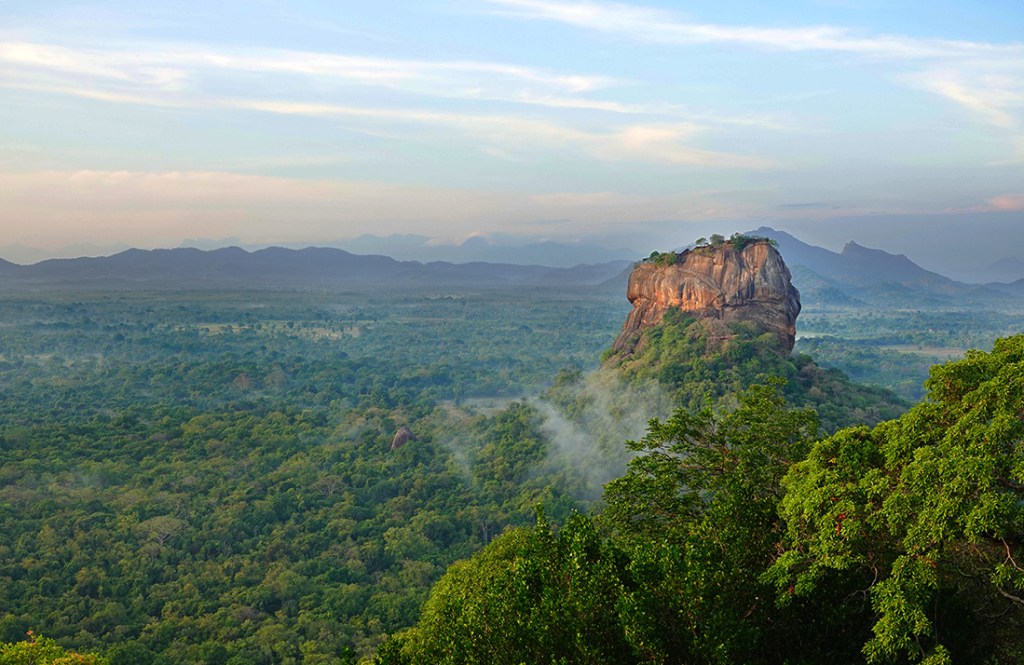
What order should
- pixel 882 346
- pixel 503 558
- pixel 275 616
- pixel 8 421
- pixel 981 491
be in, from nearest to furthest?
1. pixel 981 491
2. pixel 503 558
3. pixel 275 616
4. pixel 8 421
5. pixel 882 346

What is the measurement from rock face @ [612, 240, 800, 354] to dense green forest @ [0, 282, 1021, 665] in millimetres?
1856

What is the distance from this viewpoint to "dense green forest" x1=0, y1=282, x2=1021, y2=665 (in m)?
12.7

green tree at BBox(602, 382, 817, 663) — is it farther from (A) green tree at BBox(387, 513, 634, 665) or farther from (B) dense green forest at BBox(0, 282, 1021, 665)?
(A) green tree at BBox(387, 513, 634, 665)

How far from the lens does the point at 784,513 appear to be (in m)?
13.9

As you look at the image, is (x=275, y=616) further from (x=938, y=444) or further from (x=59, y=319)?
(x=59, y=319)

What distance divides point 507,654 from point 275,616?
1139 inches

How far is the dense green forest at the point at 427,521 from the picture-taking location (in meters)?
12.7

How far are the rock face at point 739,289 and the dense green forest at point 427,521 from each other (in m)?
1.86

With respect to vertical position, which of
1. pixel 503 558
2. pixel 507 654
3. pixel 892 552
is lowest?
pixel 503 558

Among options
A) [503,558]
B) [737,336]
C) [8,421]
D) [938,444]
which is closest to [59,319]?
[8,421]

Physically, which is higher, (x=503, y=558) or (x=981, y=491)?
(x=981, y=491)

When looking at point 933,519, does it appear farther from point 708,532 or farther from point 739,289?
point 739,289

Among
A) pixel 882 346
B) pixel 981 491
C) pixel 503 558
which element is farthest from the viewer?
pixel 882 346

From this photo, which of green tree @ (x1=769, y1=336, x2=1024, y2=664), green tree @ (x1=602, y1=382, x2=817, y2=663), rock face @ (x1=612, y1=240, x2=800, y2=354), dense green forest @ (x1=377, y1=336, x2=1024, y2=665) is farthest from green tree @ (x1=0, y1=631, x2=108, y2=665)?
rock face @ (x1=612, y1=240, x2=800, y2=354)
